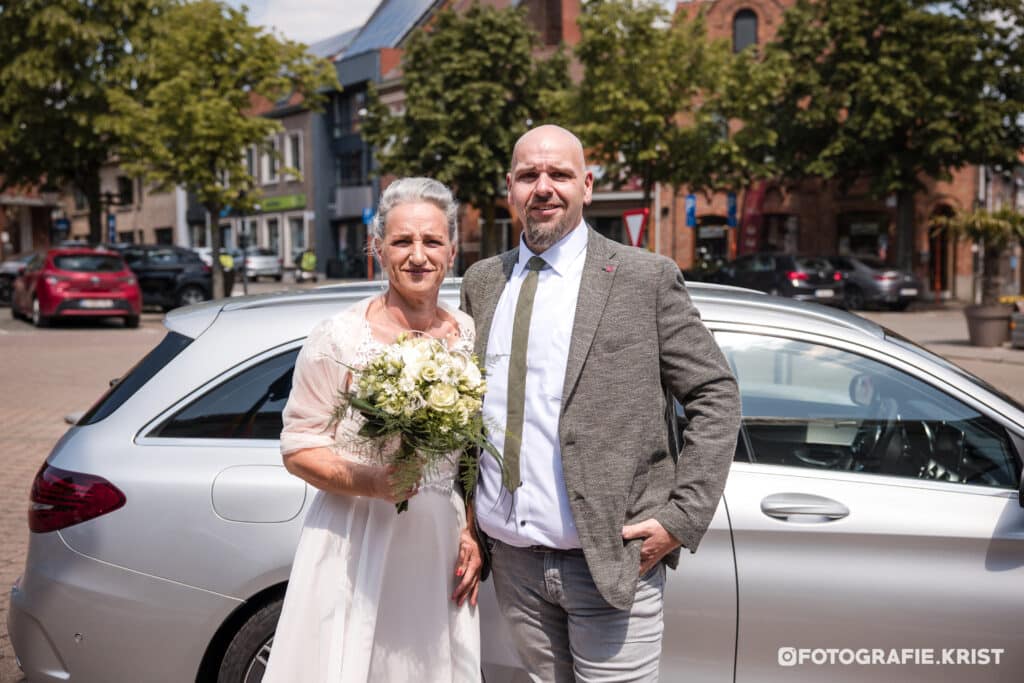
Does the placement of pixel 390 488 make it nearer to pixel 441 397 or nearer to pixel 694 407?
pixel 441 397

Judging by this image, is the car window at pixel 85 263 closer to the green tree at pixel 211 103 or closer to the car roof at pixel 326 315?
the green tree at pixel 211 103

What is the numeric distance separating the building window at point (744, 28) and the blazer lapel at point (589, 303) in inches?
1676

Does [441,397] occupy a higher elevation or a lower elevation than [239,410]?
higher

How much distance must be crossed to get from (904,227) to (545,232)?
33.4 meters

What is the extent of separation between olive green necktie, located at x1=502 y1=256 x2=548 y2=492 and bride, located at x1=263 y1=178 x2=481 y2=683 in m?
0.15

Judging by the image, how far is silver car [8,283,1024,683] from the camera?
306 centimetres

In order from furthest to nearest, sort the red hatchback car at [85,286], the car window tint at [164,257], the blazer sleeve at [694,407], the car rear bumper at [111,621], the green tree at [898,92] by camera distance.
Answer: the green tree at [898,92]
the car window tint at [164,257]
the red hatchback car at [85,286]
the car rear bumper at [111,621]
the blazer sleeve at [694,407]

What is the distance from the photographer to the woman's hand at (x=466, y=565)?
2.59 metres

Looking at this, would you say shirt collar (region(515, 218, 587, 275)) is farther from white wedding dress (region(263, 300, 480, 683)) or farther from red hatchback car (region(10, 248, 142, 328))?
red hatchback car (region(10, 248, 142, 328))

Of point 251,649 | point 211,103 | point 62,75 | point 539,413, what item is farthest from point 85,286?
point 539,413

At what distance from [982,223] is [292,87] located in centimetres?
1654

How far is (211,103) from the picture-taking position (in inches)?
960

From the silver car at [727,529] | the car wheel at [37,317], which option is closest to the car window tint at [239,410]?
the silver car at [727,529]

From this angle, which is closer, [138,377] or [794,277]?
[138,377]
